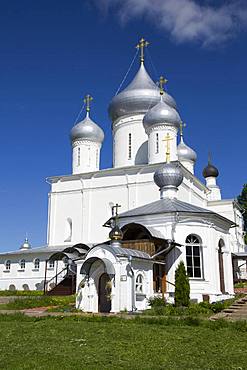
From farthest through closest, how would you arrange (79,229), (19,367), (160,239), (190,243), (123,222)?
1. (79,229)
2. (123,222)
3. (190,243)
4. (160,239)
5. (19,367)

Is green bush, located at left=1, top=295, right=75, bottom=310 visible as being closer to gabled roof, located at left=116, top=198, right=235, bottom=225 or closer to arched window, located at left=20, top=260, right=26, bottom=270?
gabled roof, located at left=116, top=198, right=235, bottom=225

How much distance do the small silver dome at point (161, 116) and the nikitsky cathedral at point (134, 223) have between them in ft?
0.22

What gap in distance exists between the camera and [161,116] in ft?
92.8

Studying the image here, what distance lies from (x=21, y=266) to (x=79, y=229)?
4.82 m

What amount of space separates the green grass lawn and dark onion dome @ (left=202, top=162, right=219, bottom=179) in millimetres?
30458

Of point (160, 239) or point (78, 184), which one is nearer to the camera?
point (160, 239)

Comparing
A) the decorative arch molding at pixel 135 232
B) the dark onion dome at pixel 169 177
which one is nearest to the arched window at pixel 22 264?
the dark onion dome at pixel 169 177

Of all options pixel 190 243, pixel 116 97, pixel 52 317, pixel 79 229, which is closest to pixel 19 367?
pixel 52 317

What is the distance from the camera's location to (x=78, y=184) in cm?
3017

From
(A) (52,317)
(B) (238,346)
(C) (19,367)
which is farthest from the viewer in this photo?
(A) (52,317)

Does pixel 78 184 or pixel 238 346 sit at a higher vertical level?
pixel 78 184

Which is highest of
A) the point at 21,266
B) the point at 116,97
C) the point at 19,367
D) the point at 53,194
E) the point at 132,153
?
the point at 116,97

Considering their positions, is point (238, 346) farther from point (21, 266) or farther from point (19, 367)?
point (21, 266)

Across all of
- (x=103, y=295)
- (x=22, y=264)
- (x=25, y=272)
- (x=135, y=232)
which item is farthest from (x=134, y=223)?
(x=22, y=264)
